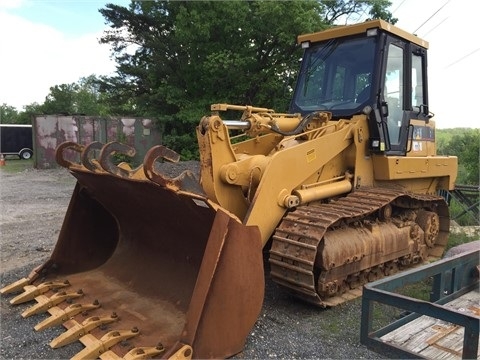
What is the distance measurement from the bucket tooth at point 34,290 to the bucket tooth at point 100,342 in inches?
41.2

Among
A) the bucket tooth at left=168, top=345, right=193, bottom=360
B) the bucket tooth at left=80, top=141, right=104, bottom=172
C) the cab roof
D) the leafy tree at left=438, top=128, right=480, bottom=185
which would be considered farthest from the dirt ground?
the leafy tree at left=438, top=128, right=480, bottom=185

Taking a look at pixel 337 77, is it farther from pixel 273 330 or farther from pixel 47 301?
pixel 47 301

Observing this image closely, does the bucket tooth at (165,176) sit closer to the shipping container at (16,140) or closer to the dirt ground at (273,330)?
the dirt ground at (273,330)

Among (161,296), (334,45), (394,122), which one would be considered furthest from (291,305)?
(334,45)

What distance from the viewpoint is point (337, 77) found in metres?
Result: 5.52

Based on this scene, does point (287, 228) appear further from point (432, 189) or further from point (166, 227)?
point (432, 189)

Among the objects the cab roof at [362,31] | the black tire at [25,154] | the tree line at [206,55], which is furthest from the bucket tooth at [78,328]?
the black tire at [25,154]

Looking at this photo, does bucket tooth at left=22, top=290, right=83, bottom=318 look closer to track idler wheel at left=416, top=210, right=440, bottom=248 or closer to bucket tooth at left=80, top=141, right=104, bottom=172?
bucket tooth at left=80, top=141, right=104, bottom=172

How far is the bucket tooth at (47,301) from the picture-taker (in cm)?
387

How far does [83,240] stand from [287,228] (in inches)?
86.1

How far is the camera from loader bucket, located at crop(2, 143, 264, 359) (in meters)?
3.04

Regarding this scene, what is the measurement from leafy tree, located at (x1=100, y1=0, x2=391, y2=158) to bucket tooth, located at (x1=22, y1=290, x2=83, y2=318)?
12.0 meters

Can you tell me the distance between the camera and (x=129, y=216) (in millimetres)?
4602

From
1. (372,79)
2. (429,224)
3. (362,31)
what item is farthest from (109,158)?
(429,224)
